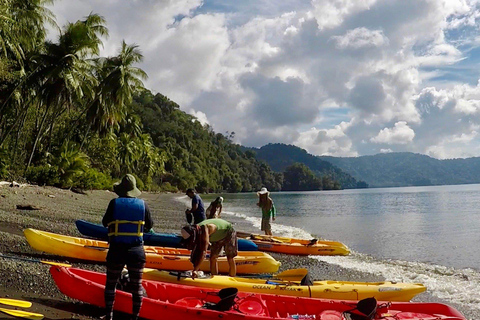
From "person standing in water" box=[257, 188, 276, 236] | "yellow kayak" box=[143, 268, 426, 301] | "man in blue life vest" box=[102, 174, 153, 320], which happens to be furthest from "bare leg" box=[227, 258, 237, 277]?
"person standing in water" box=[257, 188, 276, 236]

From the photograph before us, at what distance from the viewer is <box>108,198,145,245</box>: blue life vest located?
523cm

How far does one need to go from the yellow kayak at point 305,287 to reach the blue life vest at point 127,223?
96.8 inches

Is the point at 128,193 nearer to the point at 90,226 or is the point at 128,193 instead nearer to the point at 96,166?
the point at 90,226

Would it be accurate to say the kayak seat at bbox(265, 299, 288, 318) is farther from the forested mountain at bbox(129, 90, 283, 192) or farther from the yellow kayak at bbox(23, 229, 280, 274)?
the forested mountain at bbox(129, 90, 283, 192)

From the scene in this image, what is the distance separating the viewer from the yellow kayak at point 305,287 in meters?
7.45

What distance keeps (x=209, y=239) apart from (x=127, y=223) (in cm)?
254

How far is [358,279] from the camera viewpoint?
10.5m

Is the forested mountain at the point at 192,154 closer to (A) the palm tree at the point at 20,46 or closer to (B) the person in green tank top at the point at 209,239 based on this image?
(A) the palm tree at the point at 20,46

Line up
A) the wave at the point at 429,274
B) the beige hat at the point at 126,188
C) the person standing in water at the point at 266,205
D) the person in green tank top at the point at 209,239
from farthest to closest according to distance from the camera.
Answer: the person standing in water at the point at 266,205, the wave at the point at 429,274, the person in green tank top at the point at 209,239, the beige hat at the point at 126,188

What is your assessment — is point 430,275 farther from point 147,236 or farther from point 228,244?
point 147,236

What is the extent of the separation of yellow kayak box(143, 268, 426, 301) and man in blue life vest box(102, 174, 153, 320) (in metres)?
2.11

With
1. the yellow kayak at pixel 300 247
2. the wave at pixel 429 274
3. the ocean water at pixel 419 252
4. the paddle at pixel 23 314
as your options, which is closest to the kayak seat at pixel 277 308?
the paddle at pixel 23 314

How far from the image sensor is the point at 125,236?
17.2ft

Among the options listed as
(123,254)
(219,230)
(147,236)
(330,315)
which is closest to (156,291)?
(123,254)
